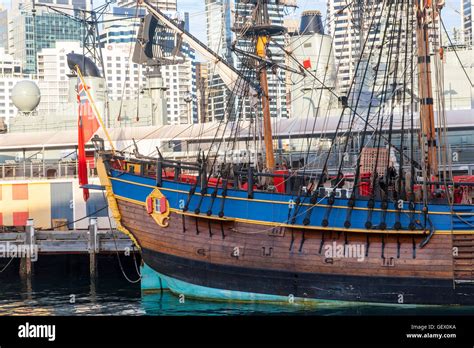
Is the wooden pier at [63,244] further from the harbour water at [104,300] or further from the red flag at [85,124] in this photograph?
the red flag at [85,124]

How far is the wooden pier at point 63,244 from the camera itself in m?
35.5

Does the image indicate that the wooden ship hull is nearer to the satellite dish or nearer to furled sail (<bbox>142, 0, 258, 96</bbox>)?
furled sail (<bbox>142, 0, 258, 96</bbox>)

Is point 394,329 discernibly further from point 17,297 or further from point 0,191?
point 0,191

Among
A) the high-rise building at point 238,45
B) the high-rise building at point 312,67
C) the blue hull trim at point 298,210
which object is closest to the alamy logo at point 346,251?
the blue hull trim at point 298,210

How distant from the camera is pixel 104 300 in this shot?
30.3 meters

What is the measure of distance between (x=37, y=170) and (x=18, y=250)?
12064mm

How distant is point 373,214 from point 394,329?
11464 mm

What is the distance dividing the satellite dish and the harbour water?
25280 millimetres

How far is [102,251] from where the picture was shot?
118 feet

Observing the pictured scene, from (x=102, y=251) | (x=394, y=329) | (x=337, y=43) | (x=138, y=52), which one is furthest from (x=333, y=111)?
(x=337, y=43)

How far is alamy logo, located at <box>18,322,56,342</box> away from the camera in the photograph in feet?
49.9

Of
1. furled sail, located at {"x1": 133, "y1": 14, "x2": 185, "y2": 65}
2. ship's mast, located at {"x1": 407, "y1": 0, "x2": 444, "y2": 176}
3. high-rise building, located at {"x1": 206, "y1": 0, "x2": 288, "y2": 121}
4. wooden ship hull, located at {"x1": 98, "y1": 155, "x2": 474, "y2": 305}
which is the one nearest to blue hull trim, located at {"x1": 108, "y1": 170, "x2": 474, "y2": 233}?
wooden ship hull, located at {"x1": 98, "y1": 155, "x2": 474, "y2": 305}

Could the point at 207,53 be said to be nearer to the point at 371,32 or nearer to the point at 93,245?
the point at 93,245

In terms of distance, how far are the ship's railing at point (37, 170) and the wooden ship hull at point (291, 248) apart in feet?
57.2
